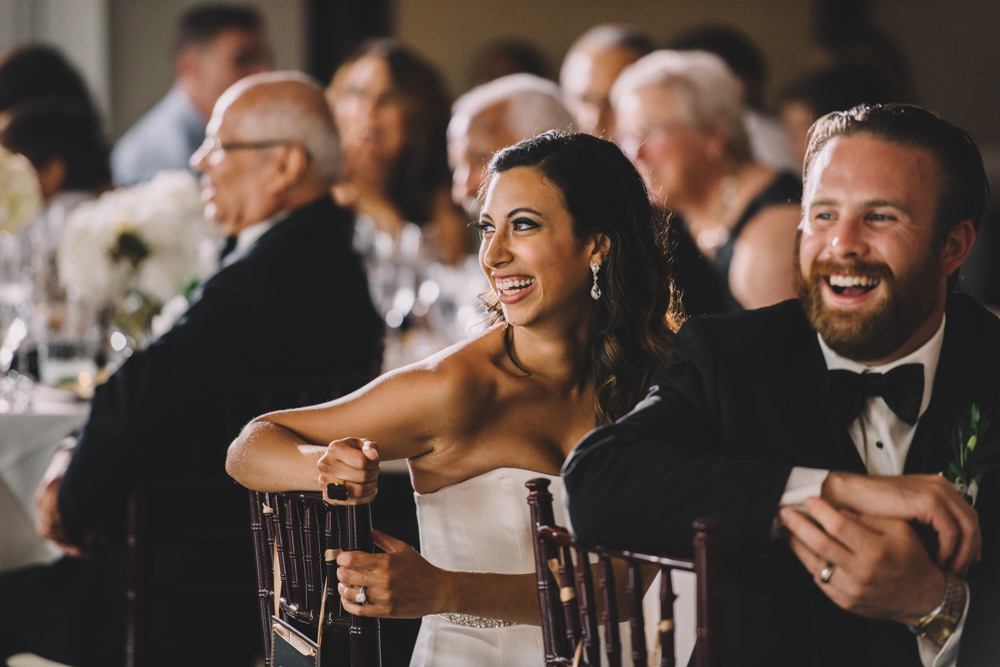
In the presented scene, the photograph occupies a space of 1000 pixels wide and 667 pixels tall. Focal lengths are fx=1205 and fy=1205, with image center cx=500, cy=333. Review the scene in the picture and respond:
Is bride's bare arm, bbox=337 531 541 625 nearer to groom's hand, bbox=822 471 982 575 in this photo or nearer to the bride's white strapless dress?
the bride's white strapless dress

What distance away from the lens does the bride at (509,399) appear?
5.51 feet

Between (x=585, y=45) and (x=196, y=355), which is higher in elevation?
(x=585, y=45)

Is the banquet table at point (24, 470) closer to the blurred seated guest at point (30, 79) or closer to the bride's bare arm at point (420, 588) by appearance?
the bride's bare arm at point (420, 588)

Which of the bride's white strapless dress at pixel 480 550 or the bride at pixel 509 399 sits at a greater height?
the bride at pixel 509 399

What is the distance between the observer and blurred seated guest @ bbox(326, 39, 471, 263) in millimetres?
4781

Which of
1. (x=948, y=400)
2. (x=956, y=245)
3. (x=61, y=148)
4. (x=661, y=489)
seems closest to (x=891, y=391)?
(x=948, y=400)

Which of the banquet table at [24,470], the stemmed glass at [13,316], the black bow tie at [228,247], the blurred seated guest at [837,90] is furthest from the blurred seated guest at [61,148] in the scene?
the blurred seated guest at [837,90]

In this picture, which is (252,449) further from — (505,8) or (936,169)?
(505,8)

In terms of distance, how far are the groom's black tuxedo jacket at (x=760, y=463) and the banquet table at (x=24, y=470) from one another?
1.66m

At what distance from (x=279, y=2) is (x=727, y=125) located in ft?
13.3

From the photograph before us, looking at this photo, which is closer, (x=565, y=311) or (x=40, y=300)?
(x=565, y=311)

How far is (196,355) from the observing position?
249 cm

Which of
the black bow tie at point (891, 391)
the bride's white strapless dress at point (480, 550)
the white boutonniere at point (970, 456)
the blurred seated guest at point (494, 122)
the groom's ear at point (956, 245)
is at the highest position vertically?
the blurred seated guest at point (494, 122)

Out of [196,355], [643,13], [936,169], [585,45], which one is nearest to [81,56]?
[585,45]
